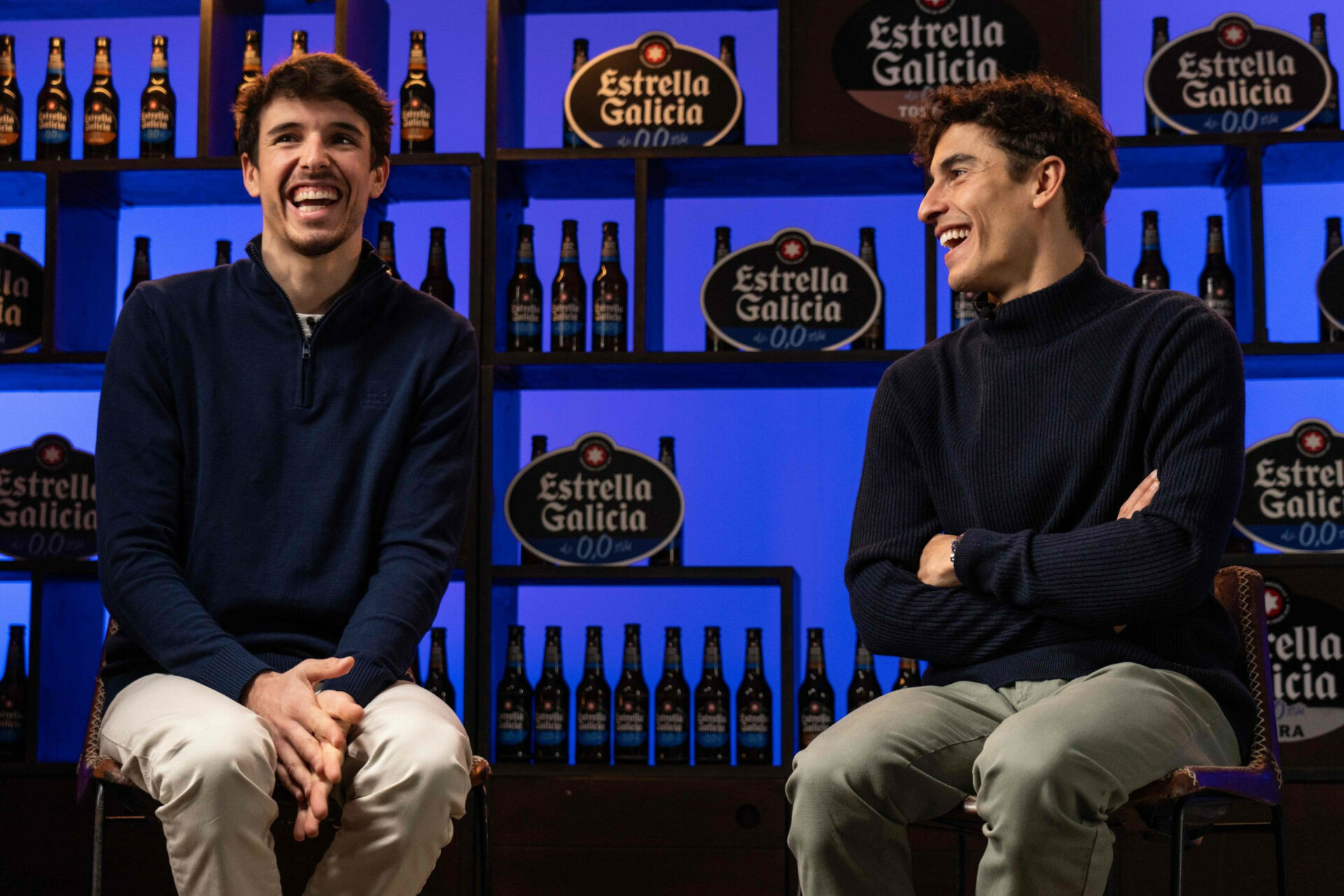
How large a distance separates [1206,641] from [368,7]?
238 cm

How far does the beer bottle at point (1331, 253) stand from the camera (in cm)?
293

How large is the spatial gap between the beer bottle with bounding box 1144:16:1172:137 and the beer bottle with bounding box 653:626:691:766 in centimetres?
152

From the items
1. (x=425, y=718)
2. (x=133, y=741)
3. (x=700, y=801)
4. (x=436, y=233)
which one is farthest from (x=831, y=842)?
(x=436, y=233)

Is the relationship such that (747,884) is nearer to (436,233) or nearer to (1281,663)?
(1281,663)

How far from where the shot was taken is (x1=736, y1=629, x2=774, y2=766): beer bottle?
9.77ft

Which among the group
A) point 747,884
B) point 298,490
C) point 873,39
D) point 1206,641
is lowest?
point 747,884

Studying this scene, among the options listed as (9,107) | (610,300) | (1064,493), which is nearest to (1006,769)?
(1064,493)

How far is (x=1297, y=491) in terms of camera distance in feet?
9.60

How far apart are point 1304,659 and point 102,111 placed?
2.91 m

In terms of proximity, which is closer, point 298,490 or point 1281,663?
point 298,490

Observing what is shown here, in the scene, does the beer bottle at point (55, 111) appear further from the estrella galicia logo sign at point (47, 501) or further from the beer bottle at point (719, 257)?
the beer bottle at point (719, 257)

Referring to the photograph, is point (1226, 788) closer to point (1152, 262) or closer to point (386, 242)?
point (1152, 262)

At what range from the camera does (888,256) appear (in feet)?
11.2

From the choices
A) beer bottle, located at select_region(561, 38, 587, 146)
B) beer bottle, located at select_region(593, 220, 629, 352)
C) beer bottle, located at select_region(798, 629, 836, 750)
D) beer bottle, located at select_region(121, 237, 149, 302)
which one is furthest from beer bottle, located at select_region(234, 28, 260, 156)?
beer bottle, located at select_region(798, 629, 836, 750)
